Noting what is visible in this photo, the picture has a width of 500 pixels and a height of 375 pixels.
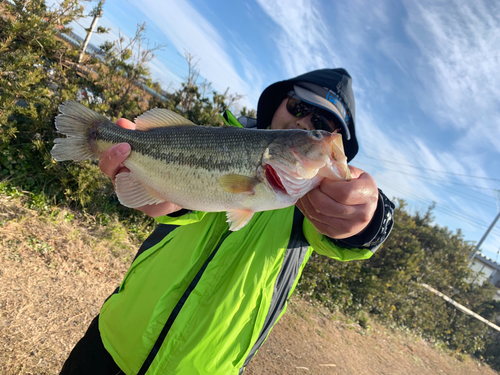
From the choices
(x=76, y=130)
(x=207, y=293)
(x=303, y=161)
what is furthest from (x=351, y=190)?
(x=76, y=130)

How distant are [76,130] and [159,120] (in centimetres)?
66

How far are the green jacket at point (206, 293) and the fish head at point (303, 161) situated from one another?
55 centimetres

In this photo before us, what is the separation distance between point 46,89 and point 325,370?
741 cm

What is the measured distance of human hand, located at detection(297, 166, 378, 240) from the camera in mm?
1575

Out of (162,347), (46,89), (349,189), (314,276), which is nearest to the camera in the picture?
(349,189)

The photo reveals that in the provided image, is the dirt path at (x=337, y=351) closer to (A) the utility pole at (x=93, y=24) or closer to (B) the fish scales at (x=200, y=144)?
(B) the fish scales at (x=200, y=144)

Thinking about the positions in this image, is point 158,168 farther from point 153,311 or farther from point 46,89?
point 46,89

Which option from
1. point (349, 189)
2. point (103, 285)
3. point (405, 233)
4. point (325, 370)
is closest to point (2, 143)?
point (103, 285)

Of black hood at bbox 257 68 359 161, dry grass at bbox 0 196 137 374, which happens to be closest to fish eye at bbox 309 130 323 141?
black hood at bbox 257 68 359 161

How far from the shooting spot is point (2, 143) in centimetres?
491

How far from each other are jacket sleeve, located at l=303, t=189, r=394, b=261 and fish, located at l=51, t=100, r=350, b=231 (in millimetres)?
454

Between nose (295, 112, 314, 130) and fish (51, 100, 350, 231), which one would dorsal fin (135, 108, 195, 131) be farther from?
nose (295, 112, 314, 130)

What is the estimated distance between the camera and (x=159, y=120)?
87.2 inches

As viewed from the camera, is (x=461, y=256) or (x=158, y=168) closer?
(x=158, y=168)
